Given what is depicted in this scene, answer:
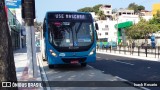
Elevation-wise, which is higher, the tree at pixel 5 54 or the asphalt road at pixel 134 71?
the tree at pixel 5 54

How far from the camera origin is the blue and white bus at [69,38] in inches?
683

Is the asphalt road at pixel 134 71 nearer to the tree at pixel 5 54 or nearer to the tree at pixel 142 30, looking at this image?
the tree at pixel 5 54

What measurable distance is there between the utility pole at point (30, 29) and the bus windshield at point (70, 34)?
9.23 feet

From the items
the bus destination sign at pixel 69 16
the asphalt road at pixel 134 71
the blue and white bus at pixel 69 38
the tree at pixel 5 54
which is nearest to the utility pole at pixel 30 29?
the blue and white bus at pixel 69 38

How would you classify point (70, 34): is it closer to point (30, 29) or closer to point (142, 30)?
point (30, 29)

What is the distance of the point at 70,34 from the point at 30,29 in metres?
3.42

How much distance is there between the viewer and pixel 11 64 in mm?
6289

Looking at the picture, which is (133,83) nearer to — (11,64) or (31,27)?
(31,27)

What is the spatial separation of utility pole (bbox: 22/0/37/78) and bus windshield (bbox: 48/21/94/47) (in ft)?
9.23

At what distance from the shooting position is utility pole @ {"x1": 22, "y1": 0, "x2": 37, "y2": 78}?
46.5ft

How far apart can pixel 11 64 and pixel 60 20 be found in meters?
11.6

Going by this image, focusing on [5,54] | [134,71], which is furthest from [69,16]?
[5,54]

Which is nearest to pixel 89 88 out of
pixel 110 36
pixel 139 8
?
pixel 110 36

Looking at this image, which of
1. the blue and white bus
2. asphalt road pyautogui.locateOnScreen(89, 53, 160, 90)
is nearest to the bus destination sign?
the blue and white bus
